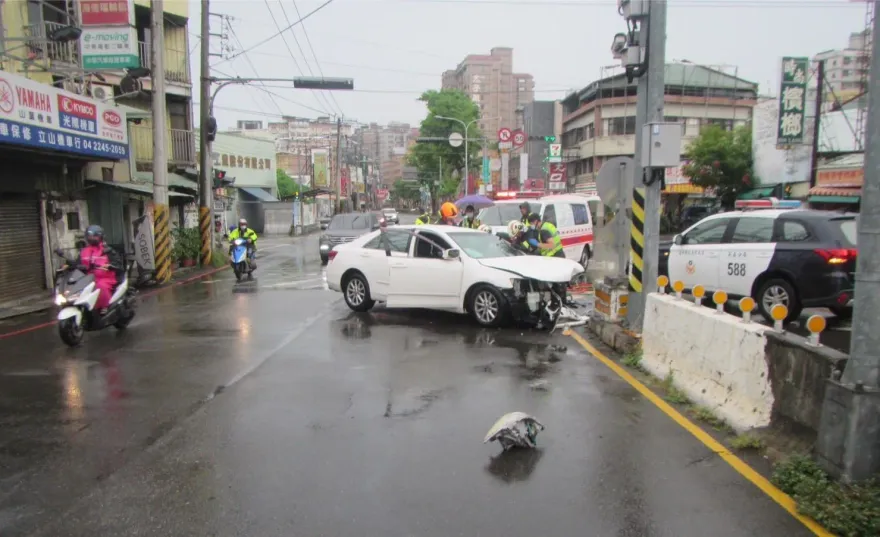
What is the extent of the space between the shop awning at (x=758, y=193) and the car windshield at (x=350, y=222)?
16.7 m

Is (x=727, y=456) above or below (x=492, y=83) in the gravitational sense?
below

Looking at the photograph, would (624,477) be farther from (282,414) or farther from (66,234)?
(66,234)

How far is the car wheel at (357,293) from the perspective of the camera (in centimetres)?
1181

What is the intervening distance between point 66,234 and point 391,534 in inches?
645

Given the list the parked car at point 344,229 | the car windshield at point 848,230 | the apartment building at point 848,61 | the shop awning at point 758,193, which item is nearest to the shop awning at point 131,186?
the parked car at point 344,229

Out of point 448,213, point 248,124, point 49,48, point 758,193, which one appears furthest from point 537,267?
point 248,124

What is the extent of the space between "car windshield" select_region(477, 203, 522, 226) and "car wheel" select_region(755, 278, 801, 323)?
10.1m

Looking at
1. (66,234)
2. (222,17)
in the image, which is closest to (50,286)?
(66,234)

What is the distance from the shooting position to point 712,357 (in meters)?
5.95

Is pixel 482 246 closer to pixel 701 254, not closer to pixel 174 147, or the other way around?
pixel 701 254

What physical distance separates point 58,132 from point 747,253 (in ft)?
45.2

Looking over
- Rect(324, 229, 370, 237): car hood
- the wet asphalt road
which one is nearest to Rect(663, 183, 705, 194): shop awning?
Rect(324, 229, 370, 237): car hood

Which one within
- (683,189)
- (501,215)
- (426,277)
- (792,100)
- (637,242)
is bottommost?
(426,277)

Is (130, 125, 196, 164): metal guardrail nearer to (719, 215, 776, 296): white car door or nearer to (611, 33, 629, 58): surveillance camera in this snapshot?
(611, 33, 629, 58): surveillance camera
